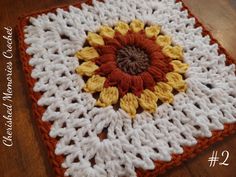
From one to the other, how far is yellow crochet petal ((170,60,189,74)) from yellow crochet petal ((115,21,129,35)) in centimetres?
16

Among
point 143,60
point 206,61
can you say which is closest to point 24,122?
point 143,60

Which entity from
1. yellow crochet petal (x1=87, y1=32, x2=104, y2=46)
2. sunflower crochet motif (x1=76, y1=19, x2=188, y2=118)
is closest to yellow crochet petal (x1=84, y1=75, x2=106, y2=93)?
sunflower crochet motif (x1=76, y1=19, x2=188, y2=118)

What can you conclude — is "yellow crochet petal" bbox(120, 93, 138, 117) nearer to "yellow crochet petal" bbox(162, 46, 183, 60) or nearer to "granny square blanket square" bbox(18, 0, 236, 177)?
"granny square blanket square" bbox(18, 0, 236, 177)

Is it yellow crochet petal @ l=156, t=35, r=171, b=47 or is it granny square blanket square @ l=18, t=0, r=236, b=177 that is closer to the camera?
granny square blanket square @ l=18, t=0, r=236, b=177

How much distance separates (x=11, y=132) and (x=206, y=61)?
518 millimetres

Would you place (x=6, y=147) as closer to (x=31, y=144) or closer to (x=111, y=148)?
(x=31, y=144)

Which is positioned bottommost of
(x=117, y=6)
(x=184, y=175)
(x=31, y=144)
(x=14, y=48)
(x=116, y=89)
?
(x=184, y=175)

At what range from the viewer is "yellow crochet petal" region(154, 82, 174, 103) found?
2.55 ft

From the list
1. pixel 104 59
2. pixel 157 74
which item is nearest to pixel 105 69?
pixel 104 59

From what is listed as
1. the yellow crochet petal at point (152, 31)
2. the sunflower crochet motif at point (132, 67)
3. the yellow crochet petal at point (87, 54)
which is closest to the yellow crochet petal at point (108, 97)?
the sunflower crochet motif at point (132, 67)

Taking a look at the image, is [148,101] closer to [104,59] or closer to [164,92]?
[164,92]

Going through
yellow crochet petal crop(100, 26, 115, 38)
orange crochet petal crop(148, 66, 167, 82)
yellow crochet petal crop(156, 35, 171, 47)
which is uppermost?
yellow crochet petal crop(100, 26, 115, 38)

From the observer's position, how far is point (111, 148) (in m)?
0.69

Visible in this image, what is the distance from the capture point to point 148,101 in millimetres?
771
